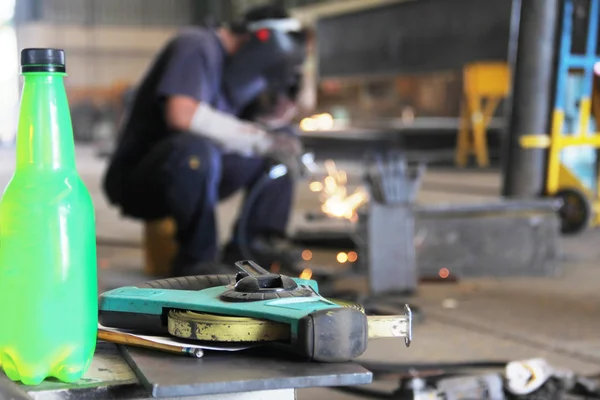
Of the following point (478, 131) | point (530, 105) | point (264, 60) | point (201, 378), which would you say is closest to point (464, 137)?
point (478, 131)

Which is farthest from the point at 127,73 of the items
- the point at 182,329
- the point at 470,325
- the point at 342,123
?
the point at 182,329

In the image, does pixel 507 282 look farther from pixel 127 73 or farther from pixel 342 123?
pixel 127 73

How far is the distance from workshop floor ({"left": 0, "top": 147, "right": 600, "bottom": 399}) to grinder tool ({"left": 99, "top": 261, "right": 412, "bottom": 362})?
2.70 feet

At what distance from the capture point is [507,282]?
3.38 m

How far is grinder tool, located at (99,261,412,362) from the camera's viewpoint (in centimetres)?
99

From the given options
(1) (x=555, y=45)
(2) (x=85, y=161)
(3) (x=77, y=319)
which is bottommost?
(2) (x=85, y=161)

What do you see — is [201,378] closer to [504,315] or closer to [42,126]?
[42,126]

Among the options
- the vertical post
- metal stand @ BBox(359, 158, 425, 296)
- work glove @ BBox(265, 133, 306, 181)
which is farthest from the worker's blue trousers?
the vertical post

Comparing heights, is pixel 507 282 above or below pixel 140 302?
below

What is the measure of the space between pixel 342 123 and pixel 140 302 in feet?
41.5

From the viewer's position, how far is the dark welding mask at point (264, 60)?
3518 millimetres

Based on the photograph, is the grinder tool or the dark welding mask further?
the dark welding mask

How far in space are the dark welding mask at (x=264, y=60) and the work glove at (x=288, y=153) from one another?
0.24 m

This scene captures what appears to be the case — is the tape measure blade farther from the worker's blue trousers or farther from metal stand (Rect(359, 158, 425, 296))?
the worker's blue trousers
